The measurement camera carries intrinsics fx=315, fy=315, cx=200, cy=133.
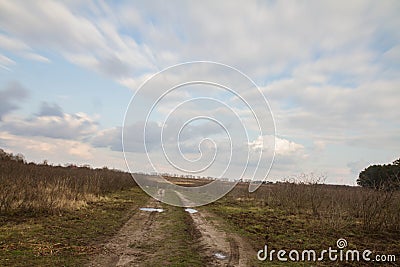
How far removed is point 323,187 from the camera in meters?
21.4

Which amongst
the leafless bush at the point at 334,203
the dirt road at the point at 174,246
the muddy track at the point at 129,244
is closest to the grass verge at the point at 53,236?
the muddy track at the point at 129,244

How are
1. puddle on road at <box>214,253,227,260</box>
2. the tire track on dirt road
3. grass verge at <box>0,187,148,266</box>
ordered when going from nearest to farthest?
grass verge at <box>0,187,148,266</box> → the tire track on dirt road → puddle on road at <box>214,253,227,260</box>

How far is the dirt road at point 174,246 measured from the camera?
7895 millimetres

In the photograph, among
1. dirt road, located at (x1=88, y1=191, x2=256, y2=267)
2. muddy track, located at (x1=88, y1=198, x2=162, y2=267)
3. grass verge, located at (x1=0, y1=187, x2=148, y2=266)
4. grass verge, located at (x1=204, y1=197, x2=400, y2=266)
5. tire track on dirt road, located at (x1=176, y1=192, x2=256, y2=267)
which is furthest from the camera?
grass verge, located at (x1=204, y1=197, x2=400, y2=266)

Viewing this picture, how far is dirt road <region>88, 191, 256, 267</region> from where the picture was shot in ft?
25.9

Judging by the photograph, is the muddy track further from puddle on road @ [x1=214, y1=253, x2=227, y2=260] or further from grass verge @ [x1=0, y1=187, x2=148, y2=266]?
puddle on road @ [x1=214, y1=253, x2=227, y2=260]

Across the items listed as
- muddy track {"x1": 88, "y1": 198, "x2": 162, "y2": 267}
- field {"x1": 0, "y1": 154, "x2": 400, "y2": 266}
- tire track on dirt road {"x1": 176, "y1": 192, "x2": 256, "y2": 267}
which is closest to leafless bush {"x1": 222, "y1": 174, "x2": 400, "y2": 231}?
field {"x1": 0, "y1": 154, "x2": 400, "y2": 266}

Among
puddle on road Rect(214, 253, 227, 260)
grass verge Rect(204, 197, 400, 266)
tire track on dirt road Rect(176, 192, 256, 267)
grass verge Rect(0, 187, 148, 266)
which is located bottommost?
grass verge Rect(0, 187, 148, 266)

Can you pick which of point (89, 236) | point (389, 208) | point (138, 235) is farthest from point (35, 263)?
point (389, 208)

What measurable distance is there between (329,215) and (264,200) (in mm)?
11254

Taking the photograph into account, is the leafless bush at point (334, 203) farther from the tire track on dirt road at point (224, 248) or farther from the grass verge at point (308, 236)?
the tire track on dirt road at point (224, 248)

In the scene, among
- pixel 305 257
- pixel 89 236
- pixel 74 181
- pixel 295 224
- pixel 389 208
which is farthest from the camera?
pixel 74 181

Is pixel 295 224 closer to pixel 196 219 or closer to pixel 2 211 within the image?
pixel 196 219

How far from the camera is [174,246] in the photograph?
31.6 feet
